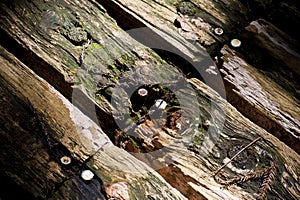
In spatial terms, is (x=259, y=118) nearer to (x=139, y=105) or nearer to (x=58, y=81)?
(x=139, y=105)

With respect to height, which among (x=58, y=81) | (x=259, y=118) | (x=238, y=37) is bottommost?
(x=58, y=81)

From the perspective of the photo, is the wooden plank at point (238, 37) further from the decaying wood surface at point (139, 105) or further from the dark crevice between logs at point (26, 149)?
the dark crevice between logs at point (26, 149)

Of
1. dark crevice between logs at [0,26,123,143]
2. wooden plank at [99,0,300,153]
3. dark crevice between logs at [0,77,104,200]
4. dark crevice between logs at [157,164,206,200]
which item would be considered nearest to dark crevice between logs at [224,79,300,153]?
wooden plank at [99,0,300,153]

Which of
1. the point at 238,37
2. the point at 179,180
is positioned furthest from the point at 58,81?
the point at 238,37

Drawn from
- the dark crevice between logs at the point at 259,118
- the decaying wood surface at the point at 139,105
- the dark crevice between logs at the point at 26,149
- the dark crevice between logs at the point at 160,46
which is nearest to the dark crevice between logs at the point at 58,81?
the decaying wood surface at the point at 139,105

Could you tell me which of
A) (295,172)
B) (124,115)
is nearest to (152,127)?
(124,115)

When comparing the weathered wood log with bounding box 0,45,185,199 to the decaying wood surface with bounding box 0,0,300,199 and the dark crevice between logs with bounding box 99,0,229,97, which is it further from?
the dark crevice between logs with bounding box 99,0,229,97

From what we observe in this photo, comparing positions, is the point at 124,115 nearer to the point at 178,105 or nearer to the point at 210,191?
the point at 178,105

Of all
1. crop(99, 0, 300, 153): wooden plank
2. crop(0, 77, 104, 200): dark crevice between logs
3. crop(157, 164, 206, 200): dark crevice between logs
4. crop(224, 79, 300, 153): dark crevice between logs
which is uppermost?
crop(99, 0, 300, 153): wooden plank
